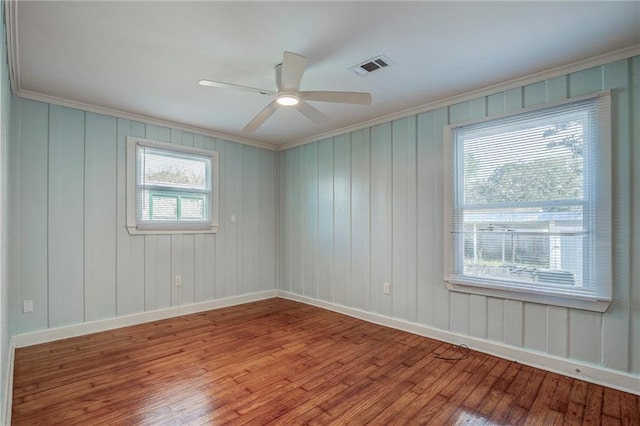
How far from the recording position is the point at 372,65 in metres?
2.56

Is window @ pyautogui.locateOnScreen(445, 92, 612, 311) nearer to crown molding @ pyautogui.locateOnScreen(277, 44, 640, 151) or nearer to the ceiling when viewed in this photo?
crown molding @ pyautogui.locateOnScreen(277, 44, 640, 151)

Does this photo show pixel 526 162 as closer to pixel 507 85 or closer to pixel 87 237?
pixel 507 85

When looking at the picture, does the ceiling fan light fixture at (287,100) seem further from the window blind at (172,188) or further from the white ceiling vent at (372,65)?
the window blind at (172,188)

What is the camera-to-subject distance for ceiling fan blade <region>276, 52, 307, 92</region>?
201 cm

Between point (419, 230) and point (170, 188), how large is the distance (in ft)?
9.96

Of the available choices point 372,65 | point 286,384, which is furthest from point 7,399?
point 372,65

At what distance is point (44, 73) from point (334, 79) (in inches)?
95.3

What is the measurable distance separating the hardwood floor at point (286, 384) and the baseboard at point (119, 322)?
0.11 m

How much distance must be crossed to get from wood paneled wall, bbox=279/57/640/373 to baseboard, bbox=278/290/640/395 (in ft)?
0.16

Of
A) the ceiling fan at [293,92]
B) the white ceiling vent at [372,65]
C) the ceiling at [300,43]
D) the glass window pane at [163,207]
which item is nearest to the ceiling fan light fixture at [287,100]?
the ceiling fan at [293,92]

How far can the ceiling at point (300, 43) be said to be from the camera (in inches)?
75.4

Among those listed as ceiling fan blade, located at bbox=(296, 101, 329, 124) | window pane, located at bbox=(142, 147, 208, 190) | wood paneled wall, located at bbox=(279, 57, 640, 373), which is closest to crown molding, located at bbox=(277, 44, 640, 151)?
wood paneled wall, located at bbox=(279, 57, 640, 373)

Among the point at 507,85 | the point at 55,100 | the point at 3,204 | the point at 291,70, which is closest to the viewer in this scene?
the point at 3,204

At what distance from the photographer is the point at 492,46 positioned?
2.29m
